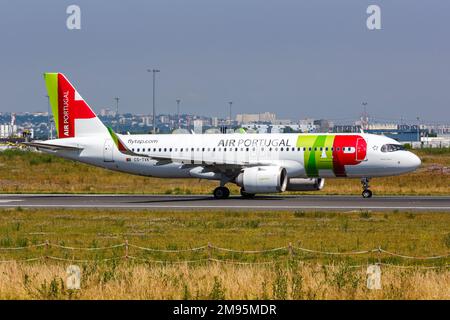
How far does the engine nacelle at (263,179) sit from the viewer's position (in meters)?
54.2

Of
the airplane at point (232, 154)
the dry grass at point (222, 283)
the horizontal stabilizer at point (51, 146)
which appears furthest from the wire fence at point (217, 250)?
the horizontal stabilizer at point (51, 146)

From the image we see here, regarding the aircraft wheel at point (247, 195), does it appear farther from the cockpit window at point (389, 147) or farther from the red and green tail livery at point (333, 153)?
the cockpit window at point (389, 147)

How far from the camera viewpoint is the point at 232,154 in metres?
58.3

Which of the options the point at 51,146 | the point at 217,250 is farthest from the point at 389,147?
the point at 217,250

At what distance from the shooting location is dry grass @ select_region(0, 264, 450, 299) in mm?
23047

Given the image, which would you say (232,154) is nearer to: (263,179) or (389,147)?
(263,179)

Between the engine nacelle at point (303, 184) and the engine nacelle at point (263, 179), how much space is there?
2010 millimetres

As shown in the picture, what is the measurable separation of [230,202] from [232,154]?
15.0 feet

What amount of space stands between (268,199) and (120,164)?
10.8 metres

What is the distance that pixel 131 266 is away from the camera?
93.0ft

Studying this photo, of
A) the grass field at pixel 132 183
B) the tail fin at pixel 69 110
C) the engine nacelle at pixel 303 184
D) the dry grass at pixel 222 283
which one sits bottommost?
the grass field at pixel 132 183

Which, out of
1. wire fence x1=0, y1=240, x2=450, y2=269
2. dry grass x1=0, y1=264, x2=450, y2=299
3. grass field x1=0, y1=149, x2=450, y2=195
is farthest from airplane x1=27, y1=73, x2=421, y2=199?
dry grass x1=0, y1=264, x2=450, y2=299

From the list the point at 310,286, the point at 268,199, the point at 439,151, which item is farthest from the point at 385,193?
the point at 439,151
